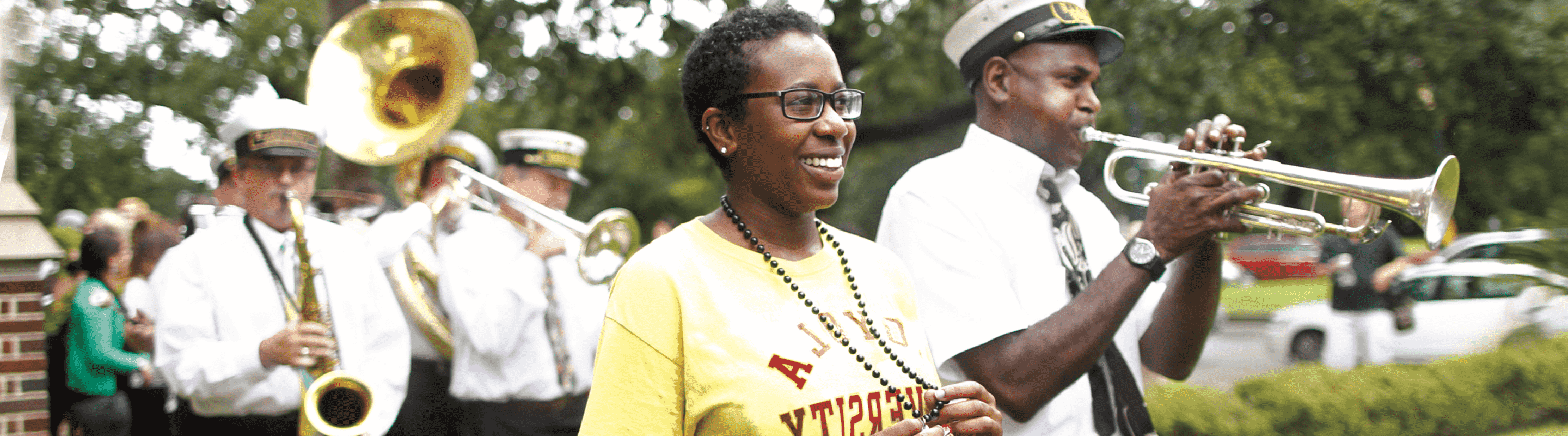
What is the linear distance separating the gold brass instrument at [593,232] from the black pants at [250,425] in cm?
164

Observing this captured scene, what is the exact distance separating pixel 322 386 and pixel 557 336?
172 centimetres

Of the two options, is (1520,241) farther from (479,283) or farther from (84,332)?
(84,332)

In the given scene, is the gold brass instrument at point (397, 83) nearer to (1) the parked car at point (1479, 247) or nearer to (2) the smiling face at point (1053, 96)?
(2) the smiling face at point (1053, 96)

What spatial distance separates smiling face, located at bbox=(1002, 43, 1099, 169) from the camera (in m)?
2.51

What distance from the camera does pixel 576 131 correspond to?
38.6ft

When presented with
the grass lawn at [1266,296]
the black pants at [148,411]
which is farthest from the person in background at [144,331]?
the grass lawn at [1266,296]

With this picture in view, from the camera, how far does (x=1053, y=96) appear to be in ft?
8.23

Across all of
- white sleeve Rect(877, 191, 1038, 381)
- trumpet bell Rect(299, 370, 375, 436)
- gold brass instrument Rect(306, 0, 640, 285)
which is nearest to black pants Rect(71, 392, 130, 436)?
gold brass instrument Rect(306, 0, 640, 285)

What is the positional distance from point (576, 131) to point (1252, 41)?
6912 mm

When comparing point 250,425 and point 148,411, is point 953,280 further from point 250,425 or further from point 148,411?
point 148,411

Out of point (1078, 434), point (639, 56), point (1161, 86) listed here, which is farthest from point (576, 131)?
point (1078, 434)

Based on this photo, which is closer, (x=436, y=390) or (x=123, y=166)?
(x=436, y=390)

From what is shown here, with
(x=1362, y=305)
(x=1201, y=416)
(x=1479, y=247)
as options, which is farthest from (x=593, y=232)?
(x=1479, y=247)

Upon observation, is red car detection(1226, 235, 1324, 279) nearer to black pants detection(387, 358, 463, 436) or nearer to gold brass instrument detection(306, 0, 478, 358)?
black pants detection(387, 358, 463, 436)
